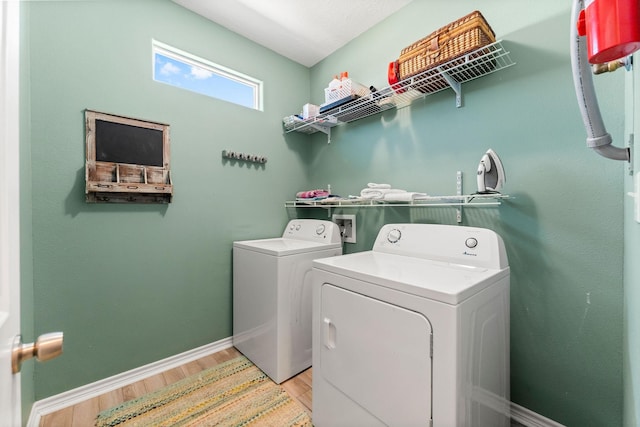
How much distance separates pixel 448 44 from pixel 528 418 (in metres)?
2.08

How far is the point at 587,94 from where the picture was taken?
0.71m

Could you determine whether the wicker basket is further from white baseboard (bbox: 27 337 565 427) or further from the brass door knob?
white baseboard (bbox: 27 337 565 427)

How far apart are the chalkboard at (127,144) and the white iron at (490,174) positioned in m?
2.03

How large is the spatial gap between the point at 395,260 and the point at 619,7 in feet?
4.01

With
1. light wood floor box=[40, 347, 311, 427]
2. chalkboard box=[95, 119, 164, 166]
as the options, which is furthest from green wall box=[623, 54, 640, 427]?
chalkboard box=[95, 119, 164, 166]

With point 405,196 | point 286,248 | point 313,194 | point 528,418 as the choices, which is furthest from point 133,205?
point 528,418

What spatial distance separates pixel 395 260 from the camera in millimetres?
1486

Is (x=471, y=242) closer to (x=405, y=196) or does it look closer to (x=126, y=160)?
(x=405, y=196)

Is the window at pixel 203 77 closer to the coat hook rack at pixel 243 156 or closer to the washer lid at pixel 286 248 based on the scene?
the coat hook rack at pixel 243 156

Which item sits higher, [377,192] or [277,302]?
[377,192]

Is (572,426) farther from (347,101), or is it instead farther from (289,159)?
(289,159)

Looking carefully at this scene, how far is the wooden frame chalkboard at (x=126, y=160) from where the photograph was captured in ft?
5.28

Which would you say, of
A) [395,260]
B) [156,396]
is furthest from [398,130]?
[156,396]

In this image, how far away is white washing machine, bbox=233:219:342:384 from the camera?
5.78ft
